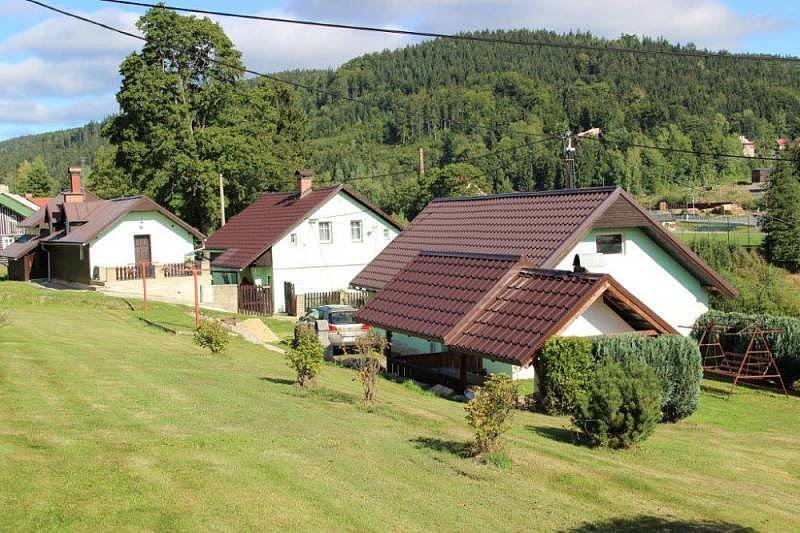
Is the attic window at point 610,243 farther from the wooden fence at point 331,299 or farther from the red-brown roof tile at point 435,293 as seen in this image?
the wooden fence at point 331,299

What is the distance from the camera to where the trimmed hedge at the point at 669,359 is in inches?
676

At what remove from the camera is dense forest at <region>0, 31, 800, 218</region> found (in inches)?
5128

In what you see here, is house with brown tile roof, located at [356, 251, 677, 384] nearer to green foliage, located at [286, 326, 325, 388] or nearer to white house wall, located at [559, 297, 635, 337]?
white house wall, located at [559, 297, 635, 337]

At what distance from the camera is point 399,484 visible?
9.78 metres

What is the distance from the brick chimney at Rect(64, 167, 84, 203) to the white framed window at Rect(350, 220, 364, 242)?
1684 centimetres

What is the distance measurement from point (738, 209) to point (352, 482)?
115 m

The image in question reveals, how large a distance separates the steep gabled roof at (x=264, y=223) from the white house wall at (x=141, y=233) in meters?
2.14

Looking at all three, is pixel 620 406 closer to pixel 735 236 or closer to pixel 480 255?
pixel 480 255

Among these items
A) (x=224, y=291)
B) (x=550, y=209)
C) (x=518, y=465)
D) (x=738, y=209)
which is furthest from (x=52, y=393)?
(x=738, y=209)

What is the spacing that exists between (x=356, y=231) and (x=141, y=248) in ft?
37.6

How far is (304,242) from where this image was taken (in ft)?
141

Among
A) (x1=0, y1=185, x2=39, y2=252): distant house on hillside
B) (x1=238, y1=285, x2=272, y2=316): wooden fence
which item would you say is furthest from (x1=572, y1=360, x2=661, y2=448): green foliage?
(x1=0, y1=185, x2=39, y2=252): distant house on hillside

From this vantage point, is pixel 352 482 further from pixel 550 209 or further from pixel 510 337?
pixel 550 209

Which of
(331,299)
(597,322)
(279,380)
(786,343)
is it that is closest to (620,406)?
(597,322)
